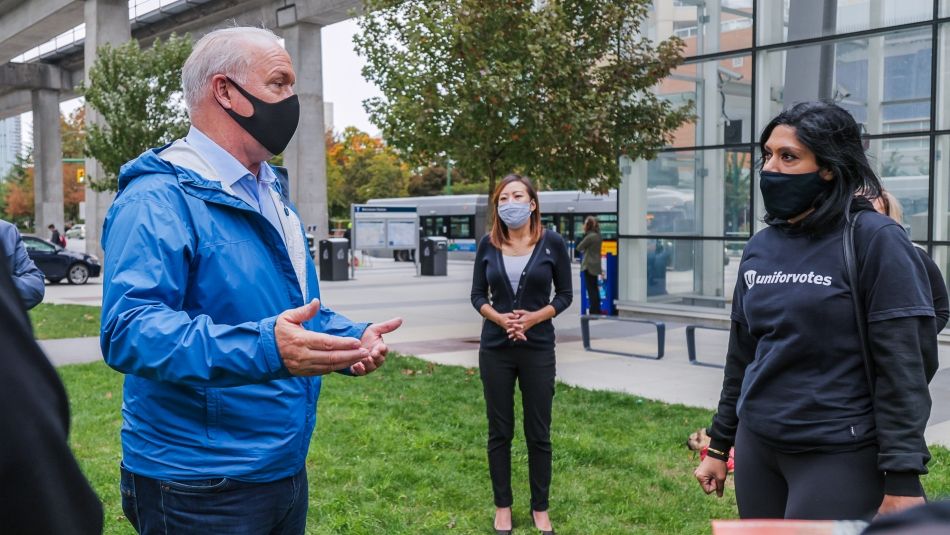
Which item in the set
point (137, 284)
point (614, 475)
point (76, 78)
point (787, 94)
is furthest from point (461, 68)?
point (76, 78)

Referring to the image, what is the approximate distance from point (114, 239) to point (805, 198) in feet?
6.84

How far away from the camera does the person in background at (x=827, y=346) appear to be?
8.29 feet

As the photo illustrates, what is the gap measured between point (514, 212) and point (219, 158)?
9.52 ft

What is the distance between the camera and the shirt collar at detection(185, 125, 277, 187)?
238 centimetres

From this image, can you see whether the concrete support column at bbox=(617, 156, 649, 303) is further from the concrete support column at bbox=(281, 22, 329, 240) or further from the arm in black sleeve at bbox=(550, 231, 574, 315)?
the concrete support column at bbox=(281, 22, 329, 240)

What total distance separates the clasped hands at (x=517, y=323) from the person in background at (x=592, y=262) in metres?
11.6

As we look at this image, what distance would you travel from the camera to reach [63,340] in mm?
12906

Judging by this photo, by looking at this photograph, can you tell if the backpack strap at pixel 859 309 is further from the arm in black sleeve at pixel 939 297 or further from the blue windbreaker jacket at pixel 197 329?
the blue windbreaker jacket at pixel 197 329

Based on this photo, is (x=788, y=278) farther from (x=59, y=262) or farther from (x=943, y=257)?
(x=59, y=262)

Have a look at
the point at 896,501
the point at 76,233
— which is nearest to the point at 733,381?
the point at 896,501

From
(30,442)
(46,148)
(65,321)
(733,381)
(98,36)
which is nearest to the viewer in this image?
(30,442)

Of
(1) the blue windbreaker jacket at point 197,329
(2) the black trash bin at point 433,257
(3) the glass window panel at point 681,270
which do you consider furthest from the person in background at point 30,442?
(2) the black trash bin at point 433,257

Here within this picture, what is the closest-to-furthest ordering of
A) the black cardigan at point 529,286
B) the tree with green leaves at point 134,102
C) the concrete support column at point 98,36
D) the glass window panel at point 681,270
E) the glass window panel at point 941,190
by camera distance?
the black cardigan at point 529,286 < the glass window panel at point 941,190 < the glass window panel at point 681,270 < the tree with green leaves at point 134,102 < the concrete support column at point 98,36

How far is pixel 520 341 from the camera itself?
4902 mm
